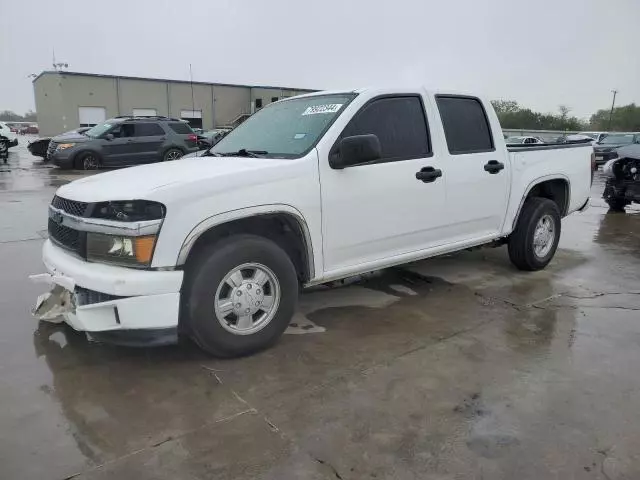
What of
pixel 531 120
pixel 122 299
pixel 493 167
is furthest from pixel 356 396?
pixel 531 120

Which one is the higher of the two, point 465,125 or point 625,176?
point 465,125

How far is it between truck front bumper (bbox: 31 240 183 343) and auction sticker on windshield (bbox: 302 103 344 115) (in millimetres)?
1805

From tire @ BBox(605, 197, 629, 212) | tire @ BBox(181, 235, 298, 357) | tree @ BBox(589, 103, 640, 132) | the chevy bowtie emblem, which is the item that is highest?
tree @ BBox(589, 103, 640, 132)

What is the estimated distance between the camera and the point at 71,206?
3529mm

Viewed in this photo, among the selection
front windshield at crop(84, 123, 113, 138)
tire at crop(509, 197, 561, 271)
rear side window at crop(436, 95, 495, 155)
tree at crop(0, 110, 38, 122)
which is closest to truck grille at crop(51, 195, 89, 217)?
rear side window at crop(436, 95, 495, 155)

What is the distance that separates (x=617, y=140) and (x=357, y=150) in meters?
25.5

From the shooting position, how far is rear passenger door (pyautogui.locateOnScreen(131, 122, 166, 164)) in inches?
700

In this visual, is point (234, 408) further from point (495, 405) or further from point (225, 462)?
point (495, 405)

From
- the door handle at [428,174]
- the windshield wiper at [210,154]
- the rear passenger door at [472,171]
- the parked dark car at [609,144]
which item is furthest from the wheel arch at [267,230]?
the parked dark car at [609,144]

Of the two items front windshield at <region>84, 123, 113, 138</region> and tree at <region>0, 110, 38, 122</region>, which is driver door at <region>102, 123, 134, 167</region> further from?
tree at <region>0, 110, 38, 122</region>

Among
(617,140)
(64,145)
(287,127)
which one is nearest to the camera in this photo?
(287,127)

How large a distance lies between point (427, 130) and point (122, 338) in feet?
9.66

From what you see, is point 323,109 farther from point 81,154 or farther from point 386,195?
point 81,154

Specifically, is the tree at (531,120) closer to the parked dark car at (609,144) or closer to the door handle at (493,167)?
the parked dark car at (609,144)
